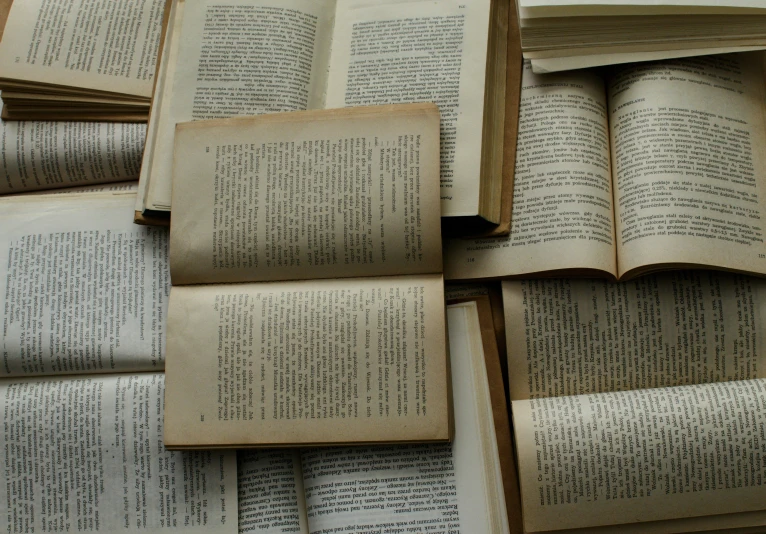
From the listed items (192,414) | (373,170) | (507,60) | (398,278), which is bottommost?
(192,414)

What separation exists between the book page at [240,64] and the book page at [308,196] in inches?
1.6

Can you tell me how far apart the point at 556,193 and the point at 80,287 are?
22.2 inches

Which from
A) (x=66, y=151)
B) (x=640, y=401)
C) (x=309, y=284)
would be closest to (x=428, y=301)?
(x=309, y=284)

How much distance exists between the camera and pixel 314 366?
828 millimetres

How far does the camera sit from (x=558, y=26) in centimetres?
86

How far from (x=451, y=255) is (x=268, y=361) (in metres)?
0.24

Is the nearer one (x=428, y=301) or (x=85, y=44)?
(x=428, y=301)

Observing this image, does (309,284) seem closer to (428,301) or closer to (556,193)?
(428,301)

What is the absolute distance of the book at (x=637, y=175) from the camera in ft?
2.67

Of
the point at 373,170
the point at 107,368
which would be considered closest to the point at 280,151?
the point at 373,170

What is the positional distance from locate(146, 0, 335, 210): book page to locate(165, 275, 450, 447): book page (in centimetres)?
19

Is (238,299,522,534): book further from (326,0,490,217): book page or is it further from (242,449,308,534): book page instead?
(326,0,490,217): book page

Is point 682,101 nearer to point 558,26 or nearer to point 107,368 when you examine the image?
point 558,26

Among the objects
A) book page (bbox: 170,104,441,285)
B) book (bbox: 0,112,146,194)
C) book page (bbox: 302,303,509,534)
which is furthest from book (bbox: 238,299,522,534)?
book (bbox: 0,112,146,194)
